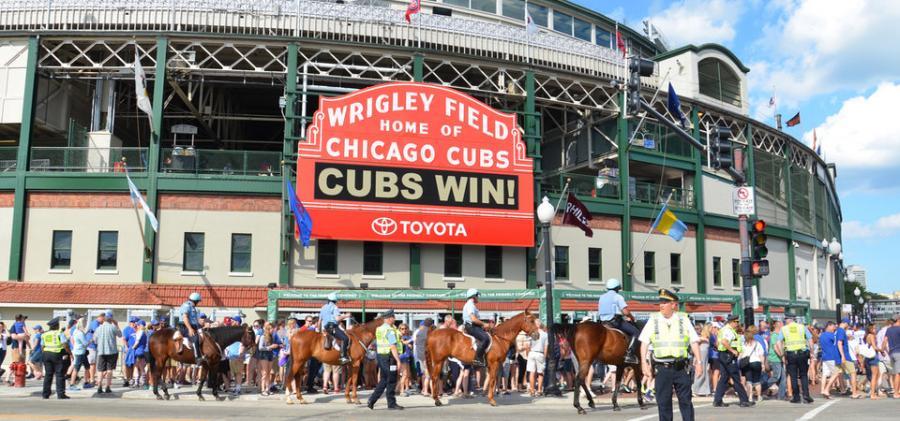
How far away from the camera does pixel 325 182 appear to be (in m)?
30.4

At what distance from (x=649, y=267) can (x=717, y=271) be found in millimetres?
5514

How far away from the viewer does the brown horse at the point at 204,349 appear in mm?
17594

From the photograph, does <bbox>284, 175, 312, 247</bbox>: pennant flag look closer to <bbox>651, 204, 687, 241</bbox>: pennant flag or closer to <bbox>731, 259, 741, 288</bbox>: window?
<bbox>651, 204, 687, 241</bbox>: pennant flag

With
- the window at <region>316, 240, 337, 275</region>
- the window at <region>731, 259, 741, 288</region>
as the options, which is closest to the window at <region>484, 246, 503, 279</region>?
the window at <region>316, 240, 337, 275</region>

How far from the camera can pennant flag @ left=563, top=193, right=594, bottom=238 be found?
32281mm

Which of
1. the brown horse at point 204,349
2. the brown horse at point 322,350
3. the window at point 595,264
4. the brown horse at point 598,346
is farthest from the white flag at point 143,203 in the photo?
the window at point 595,264

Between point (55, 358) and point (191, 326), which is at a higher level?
point (191, 326)

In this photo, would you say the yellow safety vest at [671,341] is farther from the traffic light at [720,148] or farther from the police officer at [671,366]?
the traffic light at [720,148]

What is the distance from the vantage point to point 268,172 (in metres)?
31.2

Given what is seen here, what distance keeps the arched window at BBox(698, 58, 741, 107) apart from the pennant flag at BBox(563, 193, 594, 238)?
14.5 metres

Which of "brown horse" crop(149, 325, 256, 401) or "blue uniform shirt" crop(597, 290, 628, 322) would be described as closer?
Answer: "blue uniform shirt" crop(597, 290, 628, 322)

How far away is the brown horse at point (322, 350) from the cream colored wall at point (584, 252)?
17.2 meters

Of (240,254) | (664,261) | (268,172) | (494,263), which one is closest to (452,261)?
(494,263)

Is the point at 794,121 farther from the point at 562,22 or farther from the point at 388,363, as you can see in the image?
the point at 388,363
